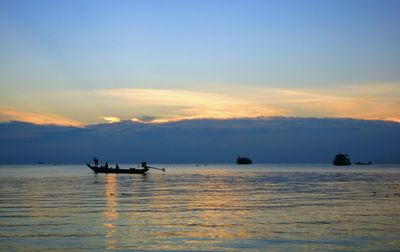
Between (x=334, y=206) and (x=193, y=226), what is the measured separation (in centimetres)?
1649

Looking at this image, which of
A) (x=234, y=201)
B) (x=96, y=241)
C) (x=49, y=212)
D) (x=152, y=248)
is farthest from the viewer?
(x=234, y=201)

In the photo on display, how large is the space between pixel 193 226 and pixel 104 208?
41.3 feet

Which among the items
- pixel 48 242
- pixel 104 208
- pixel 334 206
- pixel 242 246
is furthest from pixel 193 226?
pixel 334 206

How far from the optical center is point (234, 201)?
4738cm

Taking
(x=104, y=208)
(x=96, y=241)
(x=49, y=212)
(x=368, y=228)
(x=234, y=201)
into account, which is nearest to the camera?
(x=96, y=241)

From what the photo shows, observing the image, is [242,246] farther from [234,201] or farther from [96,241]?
[234,201]

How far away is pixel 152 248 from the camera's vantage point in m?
23.2

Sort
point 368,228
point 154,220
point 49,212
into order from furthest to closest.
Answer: point 49,212
point 154,220
point 368,228

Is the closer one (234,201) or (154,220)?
(154,220)

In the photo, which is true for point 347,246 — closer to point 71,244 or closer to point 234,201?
point 71,244

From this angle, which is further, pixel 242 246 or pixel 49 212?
pixel 49 212

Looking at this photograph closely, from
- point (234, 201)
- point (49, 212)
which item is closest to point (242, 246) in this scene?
point (49, 212)

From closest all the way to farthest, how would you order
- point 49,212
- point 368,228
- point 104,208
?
point 368,228 → point 49,212 → point 104,208

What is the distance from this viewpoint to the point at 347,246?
23844 millimetres
